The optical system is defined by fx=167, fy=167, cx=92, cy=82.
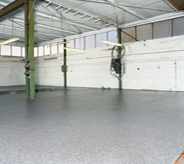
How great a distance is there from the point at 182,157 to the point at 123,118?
1917mm

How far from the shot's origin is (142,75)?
11.9 metres

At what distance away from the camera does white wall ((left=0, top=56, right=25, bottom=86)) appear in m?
17.8

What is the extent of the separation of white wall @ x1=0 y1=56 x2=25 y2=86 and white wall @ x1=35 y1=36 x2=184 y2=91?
551 centimetres

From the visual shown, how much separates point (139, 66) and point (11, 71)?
46.0 ft

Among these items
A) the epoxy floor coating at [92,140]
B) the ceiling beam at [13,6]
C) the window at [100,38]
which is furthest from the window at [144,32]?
the epoxy floor coating at [92,140]

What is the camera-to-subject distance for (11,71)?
18562mm

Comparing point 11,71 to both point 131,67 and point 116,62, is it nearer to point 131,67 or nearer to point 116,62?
point 116,62

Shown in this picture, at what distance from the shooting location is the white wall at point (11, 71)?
700 inches

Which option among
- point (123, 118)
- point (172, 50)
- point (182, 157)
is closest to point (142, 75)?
point (172, 50)

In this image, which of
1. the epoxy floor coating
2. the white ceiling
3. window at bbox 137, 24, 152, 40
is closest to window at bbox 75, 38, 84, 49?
the white ceiling

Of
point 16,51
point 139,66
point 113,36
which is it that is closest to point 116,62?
point 139,66

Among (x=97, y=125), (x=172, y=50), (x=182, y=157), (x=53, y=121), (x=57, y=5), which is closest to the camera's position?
(x=182, y=157)

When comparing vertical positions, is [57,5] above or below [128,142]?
above

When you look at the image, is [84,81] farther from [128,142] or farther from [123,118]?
[128,142]
